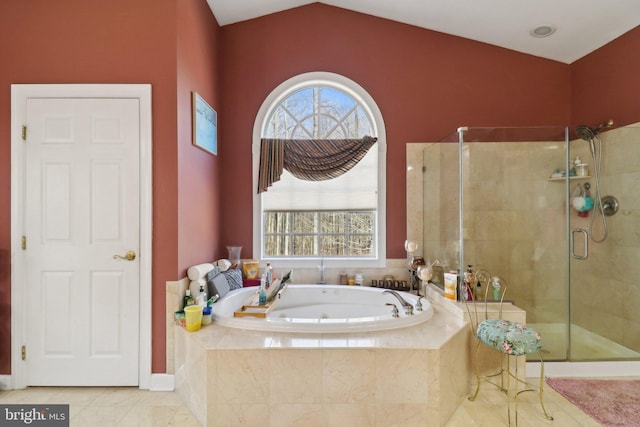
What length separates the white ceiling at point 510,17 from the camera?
7.77ft

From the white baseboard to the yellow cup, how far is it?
7.72 ft

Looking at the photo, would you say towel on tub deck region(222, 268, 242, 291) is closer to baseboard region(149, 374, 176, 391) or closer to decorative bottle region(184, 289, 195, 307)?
decorative bottle region(184, 289, 195, 307)

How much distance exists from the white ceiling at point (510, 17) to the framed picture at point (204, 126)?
96cm

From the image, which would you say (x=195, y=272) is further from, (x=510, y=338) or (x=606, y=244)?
(x=606, y=244)

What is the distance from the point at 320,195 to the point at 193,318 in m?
1.66

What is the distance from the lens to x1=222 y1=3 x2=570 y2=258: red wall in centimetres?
298

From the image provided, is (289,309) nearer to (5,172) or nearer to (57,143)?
(57,143)

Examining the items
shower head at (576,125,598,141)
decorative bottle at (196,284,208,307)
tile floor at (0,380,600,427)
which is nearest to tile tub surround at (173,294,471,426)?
tile floor at (0,380,600,427)

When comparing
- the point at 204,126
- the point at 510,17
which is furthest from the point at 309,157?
the point at 510,17

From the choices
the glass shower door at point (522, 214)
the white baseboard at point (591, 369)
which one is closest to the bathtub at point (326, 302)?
the glass shower door at point (522, 214)

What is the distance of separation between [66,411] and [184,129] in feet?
6.34

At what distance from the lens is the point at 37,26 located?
6.82 ft

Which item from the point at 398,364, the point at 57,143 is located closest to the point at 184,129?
the point at 57,143

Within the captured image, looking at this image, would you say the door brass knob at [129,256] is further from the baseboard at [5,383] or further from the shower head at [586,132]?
the shower head at [586,132]
